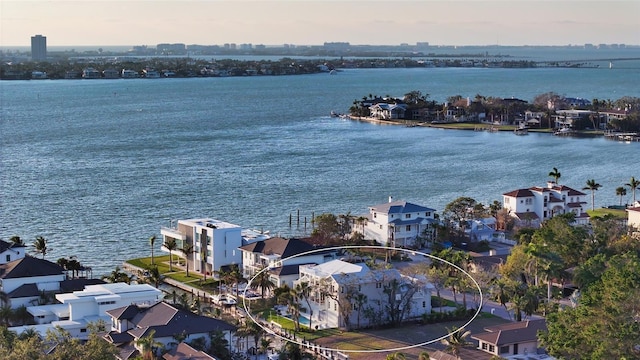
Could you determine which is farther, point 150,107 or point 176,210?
point 150,107

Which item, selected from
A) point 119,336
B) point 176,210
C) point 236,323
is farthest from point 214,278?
point 176,210

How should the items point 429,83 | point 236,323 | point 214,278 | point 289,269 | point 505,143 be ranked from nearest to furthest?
point 236,323
point 289,269
point 214,278
point 505,143
point 429,83

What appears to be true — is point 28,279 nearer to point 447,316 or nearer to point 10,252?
point 10,252

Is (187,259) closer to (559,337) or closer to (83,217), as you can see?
(83,217)

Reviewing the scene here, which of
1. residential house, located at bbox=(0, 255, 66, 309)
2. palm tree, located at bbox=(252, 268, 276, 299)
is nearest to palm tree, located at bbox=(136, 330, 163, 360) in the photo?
residential house, located at bbox=(0, 255, 66, 309)

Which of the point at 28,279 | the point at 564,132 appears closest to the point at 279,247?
the point at 28,279

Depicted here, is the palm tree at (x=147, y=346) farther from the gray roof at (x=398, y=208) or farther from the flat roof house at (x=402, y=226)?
the gray roof at (x=398, y=208)

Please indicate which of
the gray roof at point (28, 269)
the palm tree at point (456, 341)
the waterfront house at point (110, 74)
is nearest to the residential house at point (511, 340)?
the palm tree at point (456, 341)
